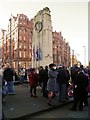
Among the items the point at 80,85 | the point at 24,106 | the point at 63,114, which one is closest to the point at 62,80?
the point at 80,85

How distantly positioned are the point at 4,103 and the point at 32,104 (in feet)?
4.24

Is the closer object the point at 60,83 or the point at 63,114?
the point at 63,114

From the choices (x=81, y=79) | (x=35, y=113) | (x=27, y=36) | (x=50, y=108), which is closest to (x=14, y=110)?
(x=35, y=113)

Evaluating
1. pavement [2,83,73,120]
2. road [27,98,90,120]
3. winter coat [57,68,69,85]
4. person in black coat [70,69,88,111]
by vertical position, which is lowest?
road [27,98,90,120]

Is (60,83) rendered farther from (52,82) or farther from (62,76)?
(52,82)

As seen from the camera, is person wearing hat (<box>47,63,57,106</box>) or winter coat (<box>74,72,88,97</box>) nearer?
winter coat (<box>74,72,88,97</box>)

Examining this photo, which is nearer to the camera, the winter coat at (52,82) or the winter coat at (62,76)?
the winter coat at (52,82)

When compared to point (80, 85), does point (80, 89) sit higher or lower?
lower

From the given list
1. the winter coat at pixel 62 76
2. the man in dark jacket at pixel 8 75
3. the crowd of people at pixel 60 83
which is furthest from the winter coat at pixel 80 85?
the man in dark jacket at pixel 8 75

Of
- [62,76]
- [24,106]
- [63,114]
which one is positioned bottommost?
[63,114]

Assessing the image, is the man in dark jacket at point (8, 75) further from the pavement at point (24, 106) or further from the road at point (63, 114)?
the road at point (63, 114)

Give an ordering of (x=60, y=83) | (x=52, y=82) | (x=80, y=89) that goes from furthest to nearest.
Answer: (x=60, y=83) → (x=52, y=82) → (x=80, y=89)

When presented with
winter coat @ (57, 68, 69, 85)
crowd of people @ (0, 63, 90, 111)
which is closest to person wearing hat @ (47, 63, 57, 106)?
crowd of people @ (0, 63, 90, 111)

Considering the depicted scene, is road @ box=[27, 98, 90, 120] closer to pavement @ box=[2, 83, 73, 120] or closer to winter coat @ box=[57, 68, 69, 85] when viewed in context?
pavement @ box=[2, 83, 73, 120]
